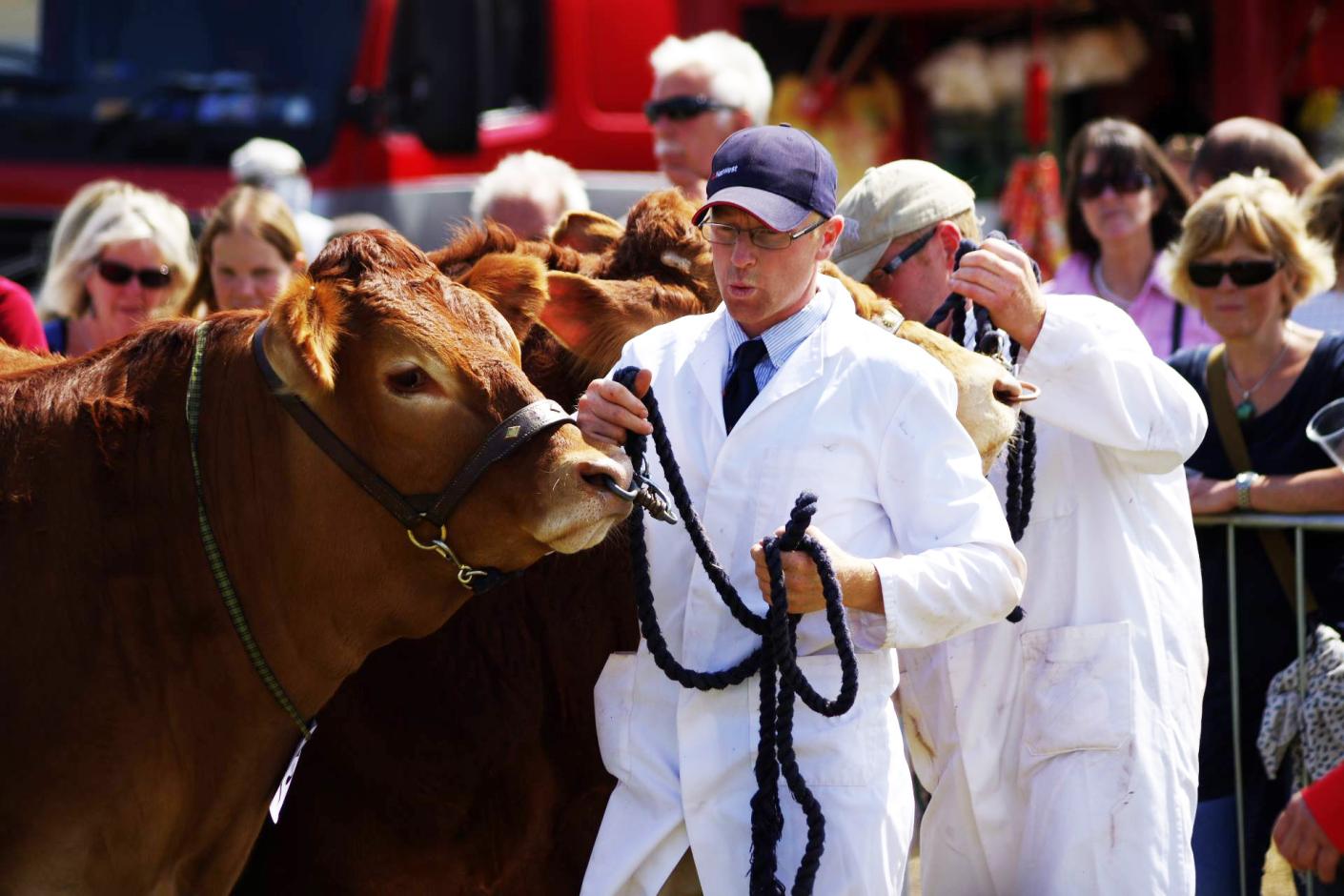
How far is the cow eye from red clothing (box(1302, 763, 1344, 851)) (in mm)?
1859

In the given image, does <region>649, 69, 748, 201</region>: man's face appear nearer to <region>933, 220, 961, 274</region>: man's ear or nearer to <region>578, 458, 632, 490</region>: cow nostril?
<region>933, 220, 961, 274</region>: man's ear

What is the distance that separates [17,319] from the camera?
15.2 feet

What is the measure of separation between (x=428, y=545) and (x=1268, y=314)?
110 inches

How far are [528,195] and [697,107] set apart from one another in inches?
26.8

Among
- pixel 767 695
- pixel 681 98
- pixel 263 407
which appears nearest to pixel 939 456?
pixel 767 695

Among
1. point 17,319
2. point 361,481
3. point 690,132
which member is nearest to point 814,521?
point 361,481

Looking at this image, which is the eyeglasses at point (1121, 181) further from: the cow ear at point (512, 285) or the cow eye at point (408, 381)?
the cow eye at point (408, 381)

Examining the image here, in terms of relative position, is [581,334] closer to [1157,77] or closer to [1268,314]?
[1268,314]

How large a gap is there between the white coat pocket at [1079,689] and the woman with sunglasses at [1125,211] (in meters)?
2.82

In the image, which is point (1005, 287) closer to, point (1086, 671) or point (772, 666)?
point (1086, 671)

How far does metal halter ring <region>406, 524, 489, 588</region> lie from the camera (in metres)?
3.21

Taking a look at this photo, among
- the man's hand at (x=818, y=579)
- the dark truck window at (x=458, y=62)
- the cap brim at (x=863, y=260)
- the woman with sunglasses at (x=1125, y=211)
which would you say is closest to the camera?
the man's hand at (x=818, y=579)

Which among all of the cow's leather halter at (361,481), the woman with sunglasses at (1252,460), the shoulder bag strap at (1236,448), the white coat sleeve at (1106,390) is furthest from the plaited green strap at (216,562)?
the shoulder bag strap at (1236,448)

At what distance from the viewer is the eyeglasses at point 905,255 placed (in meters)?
4.04
